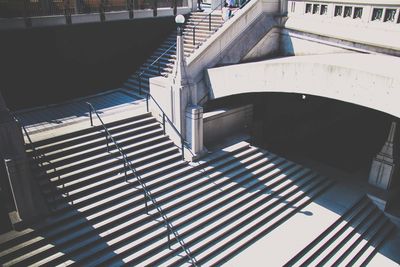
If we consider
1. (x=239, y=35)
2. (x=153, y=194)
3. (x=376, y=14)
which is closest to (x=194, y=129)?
(x=153, y=194)

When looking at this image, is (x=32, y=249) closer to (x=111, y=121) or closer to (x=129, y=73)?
(x=111, y=121)

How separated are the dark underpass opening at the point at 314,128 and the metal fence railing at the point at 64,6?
6125 mm

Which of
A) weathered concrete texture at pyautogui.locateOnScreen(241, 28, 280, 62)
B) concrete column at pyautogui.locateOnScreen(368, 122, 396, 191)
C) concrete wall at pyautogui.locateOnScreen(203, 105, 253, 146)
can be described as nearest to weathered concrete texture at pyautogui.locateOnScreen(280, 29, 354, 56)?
weathered concrete texture at pyautogui.locateOnScreen(241, 28, 280, 62)

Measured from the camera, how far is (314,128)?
1811cm

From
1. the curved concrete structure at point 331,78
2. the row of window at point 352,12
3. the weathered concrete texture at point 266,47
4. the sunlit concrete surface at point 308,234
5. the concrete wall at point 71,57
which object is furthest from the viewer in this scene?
the weathered concrete texture at point 266,47

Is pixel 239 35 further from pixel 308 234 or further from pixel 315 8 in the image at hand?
pixel 308 234

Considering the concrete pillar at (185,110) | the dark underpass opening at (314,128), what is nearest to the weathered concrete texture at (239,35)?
the concrete pillar at (185,110)

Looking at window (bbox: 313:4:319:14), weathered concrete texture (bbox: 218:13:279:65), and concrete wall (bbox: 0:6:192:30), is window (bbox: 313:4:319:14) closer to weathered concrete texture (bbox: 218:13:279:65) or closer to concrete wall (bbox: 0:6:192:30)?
weathered concrete texture (bbox: 218:13:279:65)

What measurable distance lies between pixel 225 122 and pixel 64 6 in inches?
317

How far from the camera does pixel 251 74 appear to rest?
38.0 ft

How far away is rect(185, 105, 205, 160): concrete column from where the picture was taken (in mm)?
11812

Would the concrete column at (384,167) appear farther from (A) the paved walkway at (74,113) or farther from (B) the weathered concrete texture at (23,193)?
(B) the weathered concrete texture at (23,193)

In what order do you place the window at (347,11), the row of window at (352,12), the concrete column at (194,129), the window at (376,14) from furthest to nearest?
the concrete column at (194,129) < the window at (347,11) < the window at (376,14) < the row of window at (352,12)

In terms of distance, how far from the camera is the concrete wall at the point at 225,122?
43.2ft
